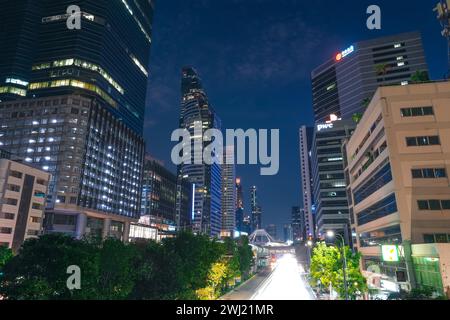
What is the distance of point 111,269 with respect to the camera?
38.6m

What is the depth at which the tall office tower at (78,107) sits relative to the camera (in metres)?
125

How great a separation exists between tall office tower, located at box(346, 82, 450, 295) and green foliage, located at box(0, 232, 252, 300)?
30.8 meters

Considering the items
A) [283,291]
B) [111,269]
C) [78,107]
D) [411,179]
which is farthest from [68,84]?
[411,179]

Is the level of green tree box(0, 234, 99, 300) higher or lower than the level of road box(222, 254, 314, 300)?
higher

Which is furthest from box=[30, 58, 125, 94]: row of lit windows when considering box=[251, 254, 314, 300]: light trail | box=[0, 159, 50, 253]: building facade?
box=[251, 254, 314, 300]: light trail

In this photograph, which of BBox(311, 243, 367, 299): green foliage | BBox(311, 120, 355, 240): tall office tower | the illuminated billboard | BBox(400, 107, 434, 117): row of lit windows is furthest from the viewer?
BBox(311, 120, 355, 240): tall office tower

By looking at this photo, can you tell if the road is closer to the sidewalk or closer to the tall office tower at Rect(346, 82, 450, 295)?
the sidewalk

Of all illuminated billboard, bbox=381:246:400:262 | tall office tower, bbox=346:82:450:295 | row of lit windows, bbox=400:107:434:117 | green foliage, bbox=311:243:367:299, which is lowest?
green foliage, bbox=311:243:367:299

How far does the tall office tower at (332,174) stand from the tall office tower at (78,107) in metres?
96.5

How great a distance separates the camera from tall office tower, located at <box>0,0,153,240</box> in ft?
409

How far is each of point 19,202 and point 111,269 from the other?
70925 millimetres

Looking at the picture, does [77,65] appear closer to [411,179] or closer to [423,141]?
[423,141]

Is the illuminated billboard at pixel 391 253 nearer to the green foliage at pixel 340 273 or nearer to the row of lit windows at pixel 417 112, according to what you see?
the green foliage at pixel 340 273

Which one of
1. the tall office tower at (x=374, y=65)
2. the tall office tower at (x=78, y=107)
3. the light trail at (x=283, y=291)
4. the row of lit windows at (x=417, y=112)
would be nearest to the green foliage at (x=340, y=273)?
the light trail at (x=283, y=291)
